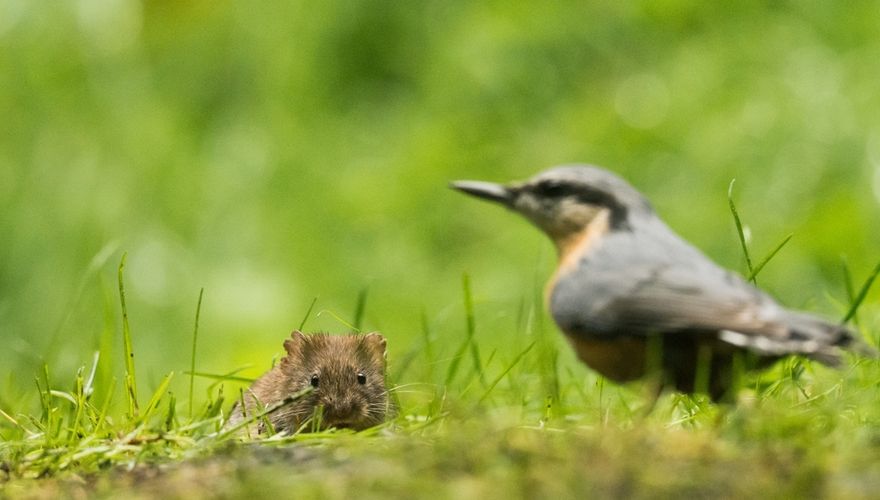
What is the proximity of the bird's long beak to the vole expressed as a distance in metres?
0.70

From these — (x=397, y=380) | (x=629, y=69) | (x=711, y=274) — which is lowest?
(x=397, y=380)

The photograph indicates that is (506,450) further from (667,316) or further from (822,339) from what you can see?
(822,339)

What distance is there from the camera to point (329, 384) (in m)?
5.14

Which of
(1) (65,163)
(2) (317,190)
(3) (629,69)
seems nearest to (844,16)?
(3) (629,69)

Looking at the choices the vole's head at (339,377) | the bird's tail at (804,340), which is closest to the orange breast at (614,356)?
the bird's tail at (804,340)

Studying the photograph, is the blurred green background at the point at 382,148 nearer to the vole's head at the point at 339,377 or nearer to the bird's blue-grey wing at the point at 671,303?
the vole's head at the point at 339,377

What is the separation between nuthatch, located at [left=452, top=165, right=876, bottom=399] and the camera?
412cm

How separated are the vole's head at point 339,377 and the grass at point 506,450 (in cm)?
15

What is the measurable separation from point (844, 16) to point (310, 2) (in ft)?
13.5

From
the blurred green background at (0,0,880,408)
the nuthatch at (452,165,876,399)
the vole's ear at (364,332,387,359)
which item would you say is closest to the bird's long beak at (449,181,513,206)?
the nuthatch at (452,165,876,399)

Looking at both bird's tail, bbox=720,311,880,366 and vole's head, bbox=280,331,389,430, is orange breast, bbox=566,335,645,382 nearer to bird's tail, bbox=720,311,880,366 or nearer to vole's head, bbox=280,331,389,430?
bird's tail, bbox=720,311,880,366

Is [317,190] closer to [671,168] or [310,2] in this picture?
[310,2]

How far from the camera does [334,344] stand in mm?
5332

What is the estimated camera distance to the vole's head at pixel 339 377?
504cm
